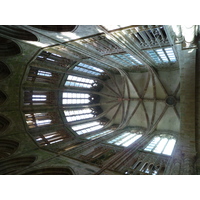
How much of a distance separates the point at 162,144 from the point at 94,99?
10616 mm

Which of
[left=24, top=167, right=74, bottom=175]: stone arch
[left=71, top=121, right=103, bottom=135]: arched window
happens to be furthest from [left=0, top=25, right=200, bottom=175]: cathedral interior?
[left=71, top=121, right=103, bottom=135]: arched window

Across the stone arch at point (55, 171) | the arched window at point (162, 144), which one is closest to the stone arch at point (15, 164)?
the stone arch at point (55, 171)

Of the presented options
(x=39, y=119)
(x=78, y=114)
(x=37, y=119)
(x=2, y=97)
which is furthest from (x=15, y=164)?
(x=78, y=114)

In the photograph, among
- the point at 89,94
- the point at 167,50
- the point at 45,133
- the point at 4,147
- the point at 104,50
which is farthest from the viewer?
the point at 89,94

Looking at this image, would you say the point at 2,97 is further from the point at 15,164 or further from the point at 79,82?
the point at 79,82

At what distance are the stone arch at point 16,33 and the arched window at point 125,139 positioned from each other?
9915 mm

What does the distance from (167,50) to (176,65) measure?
454 cm

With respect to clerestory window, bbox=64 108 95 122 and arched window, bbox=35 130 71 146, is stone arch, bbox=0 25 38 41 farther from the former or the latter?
clerestory window, bbox=64 108 95 122

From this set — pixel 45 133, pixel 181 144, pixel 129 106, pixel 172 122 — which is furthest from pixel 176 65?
pixel 45 133

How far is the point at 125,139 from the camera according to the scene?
1536 centimetres

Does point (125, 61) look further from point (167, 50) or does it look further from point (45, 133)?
point (45, 133)

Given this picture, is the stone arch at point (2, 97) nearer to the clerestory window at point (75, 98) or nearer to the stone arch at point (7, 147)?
the stone arch at point (7, 147)

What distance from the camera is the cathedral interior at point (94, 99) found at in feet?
27.2

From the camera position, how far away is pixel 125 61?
49.5 ft
